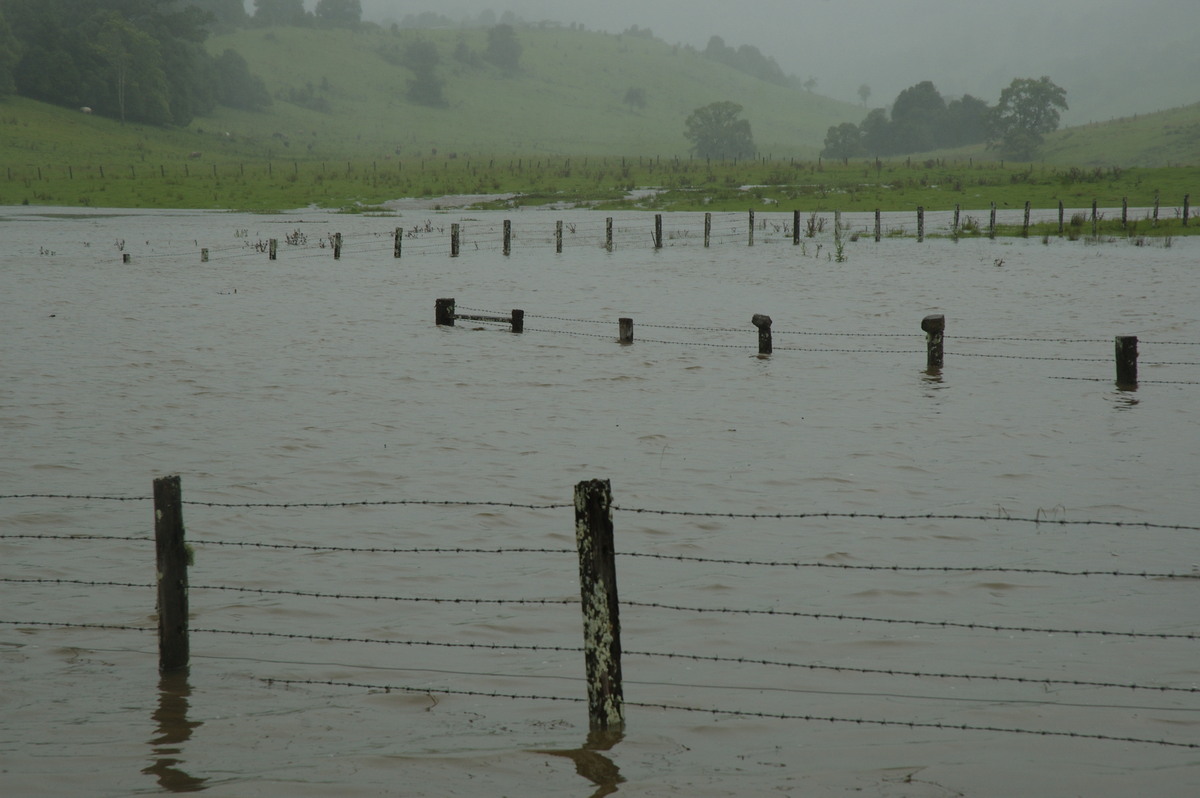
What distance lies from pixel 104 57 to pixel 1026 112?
98399 mm

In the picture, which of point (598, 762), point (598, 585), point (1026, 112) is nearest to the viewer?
point (598, 585)

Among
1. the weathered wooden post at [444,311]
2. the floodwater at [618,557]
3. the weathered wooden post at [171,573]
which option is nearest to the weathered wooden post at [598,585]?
the floodwater at [618,557]

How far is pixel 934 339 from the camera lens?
59.1ft

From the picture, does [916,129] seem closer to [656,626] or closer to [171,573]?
[656,626]

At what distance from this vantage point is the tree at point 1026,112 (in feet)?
404

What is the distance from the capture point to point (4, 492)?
1110 centimetres

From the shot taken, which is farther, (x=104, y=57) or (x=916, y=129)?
(x=916, y=129)

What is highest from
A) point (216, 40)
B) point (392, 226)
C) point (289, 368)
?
point (216, 40)

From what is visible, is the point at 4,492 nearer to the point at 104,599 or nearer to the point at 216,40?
the point at 104,599

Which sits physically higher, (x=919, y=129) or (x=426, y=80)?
(x=426, y=80)

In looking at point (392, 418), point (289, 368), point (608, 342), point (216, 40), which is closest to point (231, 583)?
point (392, 418)

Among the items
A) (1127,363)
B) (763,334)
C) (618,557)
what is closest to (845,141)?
(763,334)

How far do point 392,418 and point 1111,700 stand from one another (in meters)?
10.3

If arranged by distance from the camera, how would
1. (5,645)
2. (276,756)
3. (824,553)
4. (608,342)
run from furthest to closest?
(608,342) < (824,553) < (5,645) < (276,756)
